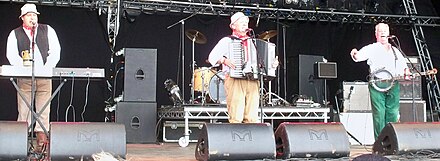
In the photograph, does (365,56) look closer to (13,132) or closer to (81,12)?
(13,132)

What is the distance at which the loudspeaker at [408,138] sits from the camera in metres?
5.63

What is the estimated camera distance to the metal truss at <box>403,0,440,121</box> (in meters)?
10.6

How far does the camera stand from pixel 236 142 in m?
5.17

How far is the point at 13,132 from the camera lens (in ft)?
15.6

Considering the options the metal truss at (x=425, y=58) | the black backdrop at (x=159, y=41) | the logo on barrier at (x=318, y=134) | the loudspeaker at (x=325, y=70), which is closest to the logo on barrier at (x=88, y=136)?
the logo on barrier at (x=318, y=134)

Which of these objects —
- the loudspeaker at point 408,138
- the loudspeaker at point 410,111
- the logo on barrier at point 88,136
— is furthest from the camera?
the loudspeaker at point 410,111

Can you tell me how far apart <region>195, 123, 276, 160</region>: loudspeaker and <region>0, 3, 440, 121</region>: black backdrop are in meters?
4.99

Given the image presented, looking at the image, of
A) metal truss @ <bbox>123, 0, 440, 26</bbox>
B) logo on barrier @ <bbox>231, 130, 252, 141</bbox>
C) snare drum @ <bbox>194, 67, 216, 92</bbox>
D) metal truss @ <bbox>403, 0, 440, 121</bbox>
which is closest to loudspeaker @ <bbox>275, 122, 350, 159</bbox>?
logo on barrier @ <bbox>231, 130, 252, 141</bbox>

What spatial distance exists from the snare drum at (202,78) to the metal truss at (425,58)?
4.18 meters

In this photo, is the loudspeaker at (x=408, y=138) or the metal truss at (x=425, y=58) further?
the metal truss at (x=425, y=58)

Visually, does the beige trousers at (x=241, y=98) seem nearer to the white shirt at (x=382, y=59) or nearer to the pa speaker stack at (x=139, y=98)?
the white shirt at (x=382, y=59)

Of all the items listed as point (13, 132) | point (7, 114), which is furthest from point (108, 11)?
point (13, 132)

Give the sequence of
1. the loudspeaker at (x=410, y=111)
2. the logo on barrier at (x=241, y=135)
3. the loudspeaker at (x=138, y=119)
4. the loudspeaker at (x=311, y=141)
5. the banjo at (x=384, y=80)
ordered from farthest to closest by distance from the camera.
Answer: the loudspeaker at (x=410, y=111) → the loudspeaker at (x=138, y=119) → the banjo at (x=384, y=80) → the loudspeaker at (x=311, y=141) → the logo on barrier at (x=241, y=135)

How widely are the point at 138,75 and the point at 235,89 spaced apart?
2769 millimetres
